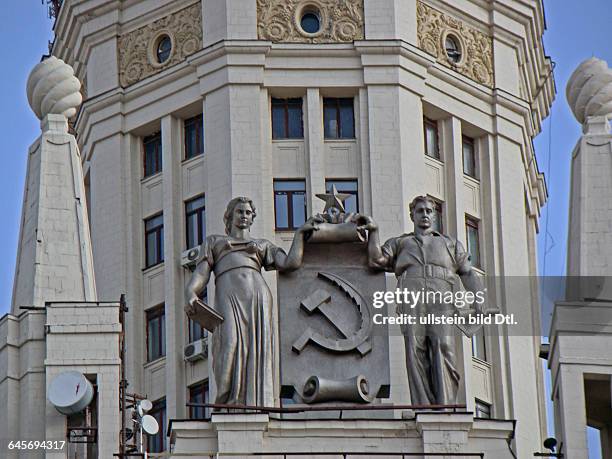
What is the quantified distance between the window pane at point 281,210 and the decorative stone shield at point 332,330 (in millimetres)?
15237

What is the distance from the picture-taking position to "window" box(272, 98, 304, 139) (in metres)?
67.9

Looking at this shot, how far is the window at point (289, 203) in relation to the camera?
6675cm

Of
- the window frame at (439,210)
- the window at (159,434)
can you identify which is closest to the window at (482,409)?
the window frame at (439,210)

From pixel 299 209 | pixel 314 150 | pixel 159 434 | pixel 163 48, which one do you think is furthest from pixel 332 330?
pixel 163 48

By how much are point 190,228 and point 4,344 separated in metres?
14.7

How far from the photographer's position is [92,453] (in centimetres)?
5241

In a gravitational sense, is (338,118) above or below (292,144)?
above

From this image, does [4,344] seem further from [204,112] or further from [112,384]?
[204,112]

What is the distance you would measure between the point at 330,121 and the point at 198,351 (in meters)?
A: 6.00

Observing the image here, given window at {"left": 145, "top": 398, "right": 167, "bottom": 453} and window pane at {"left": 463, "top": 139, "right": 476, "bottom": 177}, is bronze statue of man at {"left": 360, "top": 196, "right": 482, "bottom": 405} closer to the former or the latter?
window at {"left": 145, "top": 398, "right": 167, "bottom": 453}

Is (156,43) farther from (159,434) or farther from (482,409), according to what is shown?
(482,409)

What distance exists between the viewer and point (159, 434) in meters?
64.8

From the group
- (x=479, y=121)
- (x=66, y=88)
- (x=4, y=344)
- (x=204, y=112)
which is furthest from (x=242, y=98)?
(x=4, y=344)

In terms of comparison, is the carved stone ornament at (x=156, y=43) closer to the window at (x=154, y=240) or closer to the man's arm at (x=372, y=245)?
the window at (x=154, y=240)
